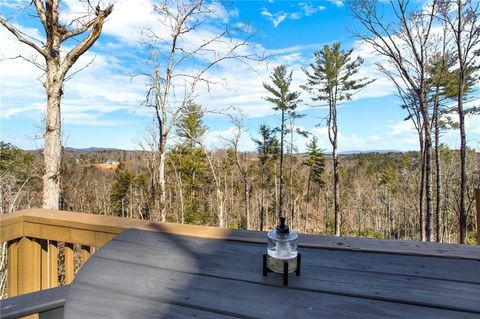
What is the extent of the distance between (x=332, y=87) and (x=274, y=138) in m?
5.25

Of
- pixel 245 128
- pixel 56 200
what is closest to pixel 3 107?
pixel 56 200

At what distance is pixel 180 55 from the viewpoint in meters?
8.19

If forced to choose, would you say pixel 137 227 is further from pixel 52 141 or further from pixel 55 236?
pixel 52 141

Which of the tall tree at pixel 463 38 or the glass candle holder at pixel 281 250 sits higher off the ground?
the tall tree at pixel 463 38

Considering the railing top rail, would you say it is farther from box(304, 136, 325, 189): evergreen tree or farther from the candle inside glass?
box(304, 136, 325, 189): evergreen tree

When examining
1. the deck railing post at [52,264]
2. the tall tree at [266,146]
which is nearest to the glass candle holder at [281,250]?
the deck railing post at [52,264]

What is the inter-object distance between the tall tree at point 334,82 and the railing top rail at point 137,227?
15.4m

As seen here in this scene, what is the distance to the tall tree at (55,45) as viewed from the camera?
3.33m

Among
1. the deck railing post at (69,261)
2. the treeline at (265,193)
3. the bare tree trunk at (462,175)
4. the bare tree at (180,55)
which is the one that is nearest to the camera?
the deck railing post at (69,261)

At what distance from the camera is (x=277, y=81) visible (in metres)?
17.5

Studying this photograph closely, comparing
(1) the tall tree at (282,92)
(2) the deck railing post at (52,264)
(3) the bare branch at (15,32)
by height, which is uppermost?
(1) the tall tree at (282,92)

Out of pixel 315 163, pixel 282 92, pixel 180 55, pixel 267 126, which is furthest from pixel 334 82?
pixel 180 55

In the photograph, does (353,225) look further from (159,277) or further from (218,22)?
(159,277)

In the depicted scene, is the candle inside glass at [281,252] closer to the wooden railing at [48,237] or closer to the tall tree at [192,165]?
the wooden railing at [48,237]
